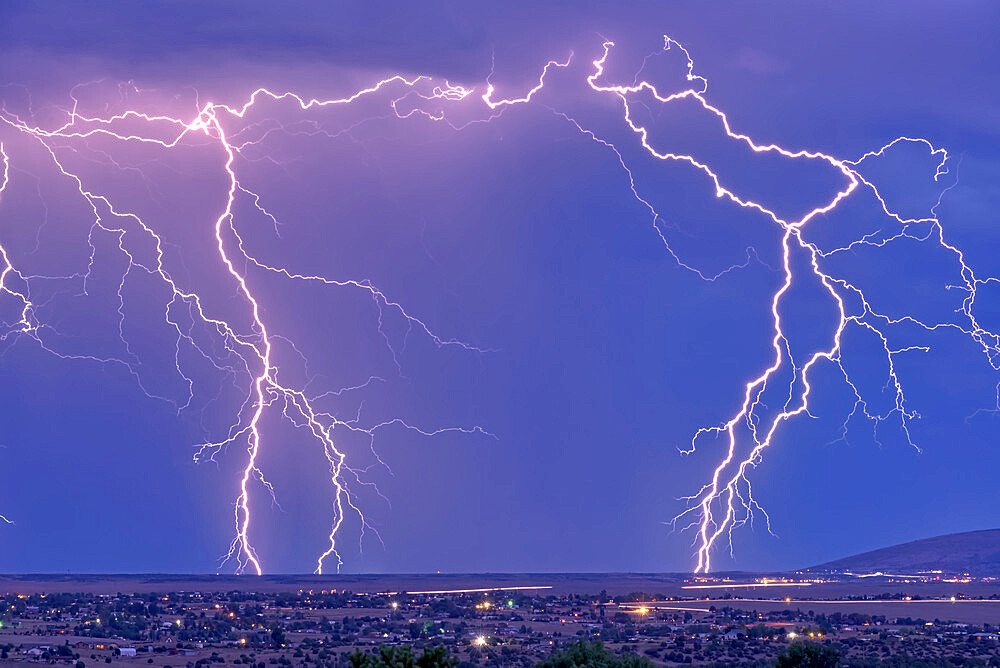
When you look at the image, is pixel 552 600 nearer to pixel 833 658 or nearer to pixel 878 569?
pixel 833 658

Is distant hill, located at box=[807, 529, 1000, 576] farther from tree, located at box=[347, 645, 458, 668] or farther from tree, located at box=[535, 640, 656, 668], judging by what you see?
tree, located at box=[347, 645, 458, 668]

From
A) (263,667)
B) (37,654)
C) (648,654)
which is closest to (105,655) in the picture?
(37,654)

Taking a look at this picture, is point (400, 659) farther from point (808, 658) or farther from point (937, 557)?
point (937, 557)

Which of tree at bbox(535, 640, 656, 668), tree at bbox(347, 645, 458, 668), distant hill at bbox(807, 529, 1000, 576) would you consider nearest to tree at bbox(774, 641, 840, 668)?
tree at bbox(535, 640, 656, 668)

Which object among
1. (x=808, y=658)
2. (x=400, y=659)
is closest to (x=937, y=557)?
(x=808, y=658)

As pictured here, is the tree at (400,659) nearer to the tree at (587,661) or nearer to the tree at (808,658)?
the tree at (587,661)
